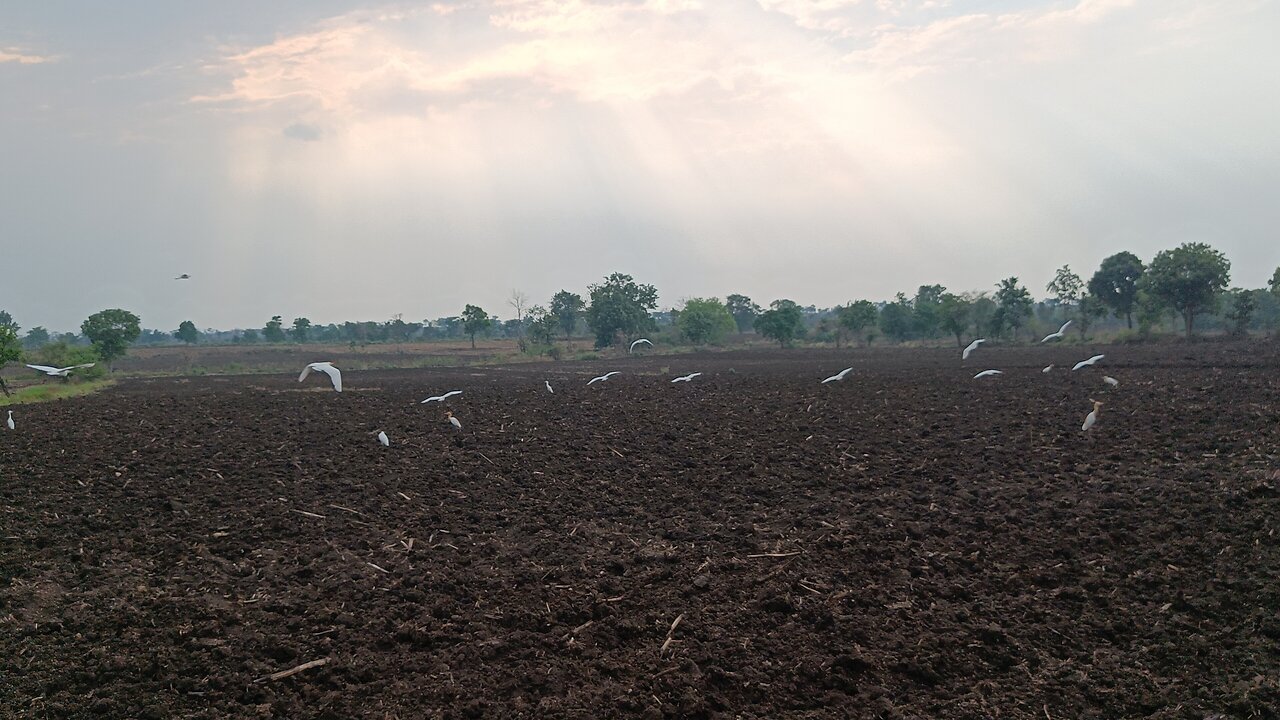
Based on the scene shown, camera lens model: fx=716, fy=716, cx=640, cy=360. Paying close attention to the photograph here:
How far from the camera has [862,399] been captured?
57.5 feet

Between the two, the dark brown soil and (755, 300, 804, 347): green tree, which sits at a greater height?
(755, 300, 804, 347): green tree

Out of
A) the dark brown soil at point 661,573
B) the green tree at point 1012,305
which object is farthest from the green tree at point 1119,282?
the dark brown soil at point 661,573

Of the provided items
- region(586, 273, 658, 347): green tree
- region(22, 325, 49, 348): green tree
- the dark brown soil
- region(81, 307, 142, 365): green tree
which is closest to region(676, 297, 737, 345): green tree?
region(586, 273, 658, 347): green tree

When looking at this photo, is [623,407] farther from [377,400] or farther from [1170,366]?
[1170,366]

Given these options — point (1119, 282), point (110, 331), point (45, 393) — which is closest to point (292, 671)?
point (45, 393)

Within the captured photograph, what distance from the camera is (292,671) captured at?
17.0ft

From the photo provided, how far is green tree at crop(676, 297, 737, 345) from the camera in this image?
6919 centimetres

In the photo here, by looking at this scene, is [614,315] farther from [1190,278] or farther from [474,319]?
[1190,278]

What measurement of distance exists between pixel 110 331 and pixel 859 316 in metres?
55.5

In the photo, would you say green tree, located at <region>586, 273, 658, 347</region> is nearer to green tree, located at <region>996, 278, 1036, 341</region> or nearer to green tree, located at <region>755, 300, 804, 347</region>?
green tree, located at <region>755, 300, 804, 347</region>

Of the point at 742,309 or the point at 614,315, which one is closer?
the point at 614,315

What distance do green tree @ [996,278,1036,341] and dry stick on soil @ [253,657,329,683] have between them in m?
57.5

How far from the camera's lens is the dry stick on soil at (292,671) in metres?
5.12

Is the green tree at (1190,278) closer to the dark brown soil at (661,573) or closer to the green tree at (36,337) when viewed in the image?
the dark brown soil at (661,573)
